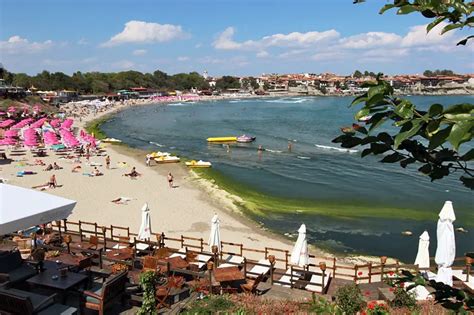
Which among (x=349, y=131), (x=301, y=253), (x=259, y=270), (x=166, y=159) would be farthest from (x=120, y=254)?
(x=166, y=159)

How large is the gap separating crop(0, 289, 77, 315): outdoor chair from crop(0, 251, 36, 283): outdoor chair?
132cm

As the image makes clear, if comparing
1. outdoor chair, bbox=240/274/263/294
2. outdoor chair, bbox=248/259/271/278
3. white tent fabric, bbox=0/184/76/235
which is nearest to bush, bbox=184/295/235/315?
outdoor chair, bbox=240/274/263/294

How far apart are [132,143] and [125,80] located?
422ft

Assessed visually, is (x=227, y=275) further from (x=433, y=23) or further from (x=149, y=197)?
(x=149, y=197)

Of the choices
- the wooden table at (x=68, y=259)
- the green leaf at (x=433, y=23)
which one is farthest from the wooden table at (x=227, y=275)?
the green leaf at (x=433, y=23)

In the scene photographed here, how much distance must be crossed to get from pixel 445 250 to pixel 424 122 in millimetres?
9577

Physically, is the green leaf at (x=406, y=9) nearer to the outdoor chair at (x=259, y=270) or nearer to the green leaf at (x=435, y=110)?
the green leaf at (x=435, y=110)

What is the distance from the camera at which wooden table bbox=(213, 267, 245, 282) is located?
30.0ft

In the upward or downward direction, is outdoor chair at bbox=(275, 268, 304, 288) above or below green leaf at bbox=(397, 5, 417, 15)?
below

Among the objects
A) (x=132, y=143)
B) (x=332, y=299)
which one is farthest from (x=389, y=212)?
(x=132, y=143)

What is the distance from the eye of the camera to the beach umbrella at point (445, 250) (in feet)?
31.6

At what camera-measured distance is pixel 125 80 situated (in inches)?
6762

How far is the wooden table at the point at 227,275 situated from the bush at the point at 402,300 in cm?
325

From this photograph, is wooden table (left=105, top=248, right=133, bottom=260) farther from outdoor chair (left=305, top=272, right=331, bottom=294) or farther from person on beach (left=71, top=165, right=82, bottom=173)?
person on beach (left=71, top=165, right=82, bottom=173)
